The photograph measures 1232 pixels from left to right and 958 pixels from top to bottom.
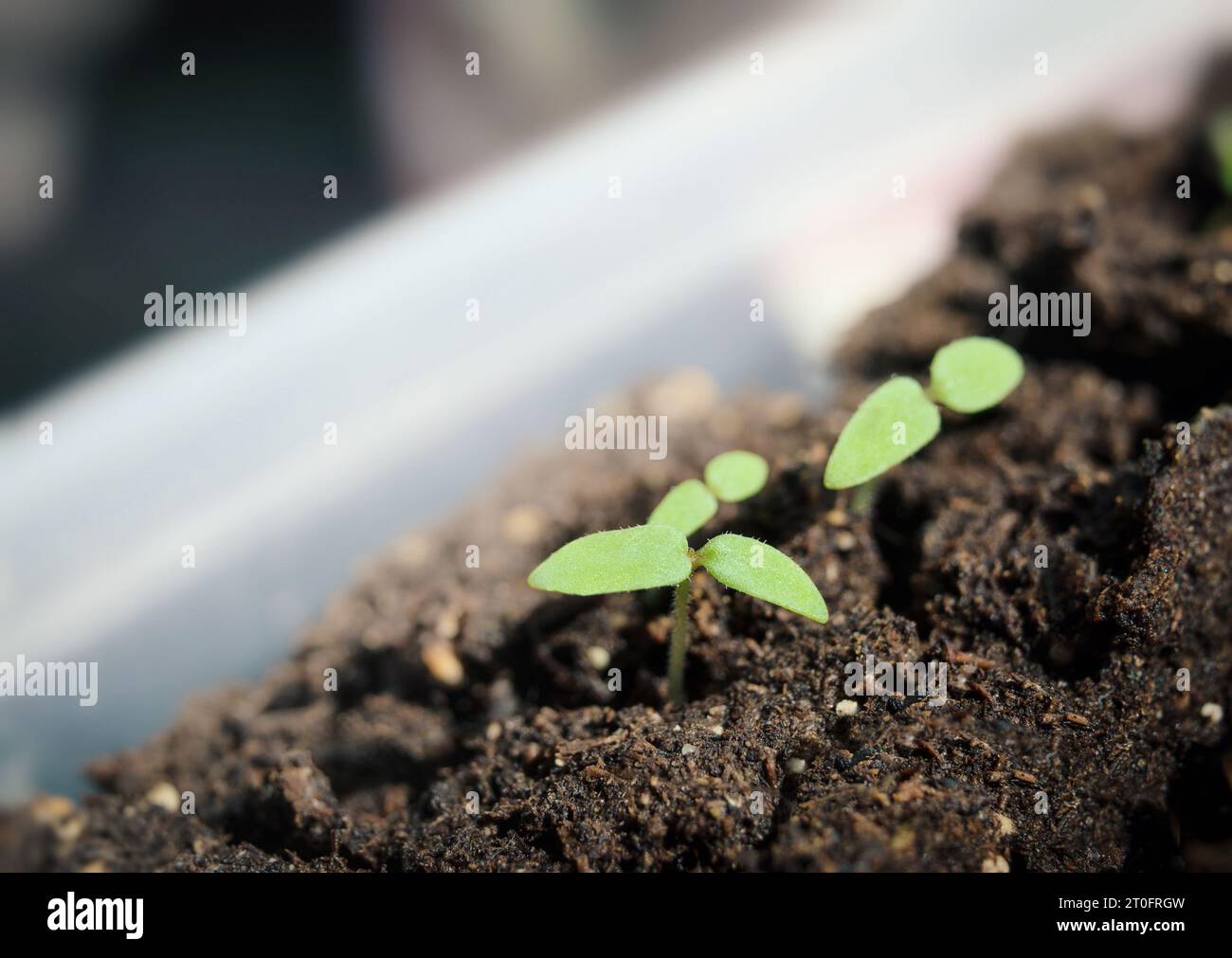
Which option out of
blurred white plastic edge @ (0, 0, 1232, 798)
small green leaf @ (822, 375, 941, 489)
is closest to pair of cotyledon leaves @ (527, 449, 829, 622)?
small green leaf @ (822, 375, 941, 489)

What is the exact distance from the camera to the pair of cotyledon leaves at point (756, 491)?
922 millimetres

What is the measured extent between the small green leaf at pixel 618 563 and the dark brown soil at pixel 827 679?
7.6 inches

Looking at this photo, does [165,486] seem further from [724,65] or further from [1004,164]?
[1004,164]

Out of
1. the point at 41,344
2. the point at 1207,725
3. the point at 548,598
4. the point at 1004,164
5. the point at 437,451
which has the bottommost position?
the point at 1207,725

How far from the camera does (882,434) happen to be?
1.02 m

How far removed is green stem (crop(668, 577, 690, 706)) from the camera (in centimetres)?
102

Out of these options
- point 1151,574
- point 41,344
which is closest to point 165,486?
point 41,344

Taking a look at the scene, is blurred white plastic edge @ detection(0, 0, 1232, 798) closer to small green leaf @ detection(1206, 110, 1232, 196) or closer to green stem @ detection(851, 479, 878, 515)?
small green leaf @ detection(1206, 110, 1232, 196)

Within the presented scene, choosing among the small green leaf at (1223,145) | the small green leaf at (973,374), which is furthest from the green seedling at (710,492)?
the small green leaf at (1223,145)

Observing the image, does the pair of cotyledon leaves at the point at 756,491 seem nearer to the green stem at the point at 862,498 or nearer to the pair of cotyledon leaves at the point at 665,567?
the pair of cotyledon leaves at the point at 665,567

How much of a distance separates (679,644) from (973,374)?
468 millimetres

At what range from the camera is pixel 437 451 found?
181 cm

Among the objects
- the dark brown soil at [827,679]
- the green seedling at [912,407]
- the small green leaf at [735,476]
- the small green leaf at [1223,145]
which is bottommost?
the dark brown soil at [827,679]
